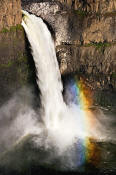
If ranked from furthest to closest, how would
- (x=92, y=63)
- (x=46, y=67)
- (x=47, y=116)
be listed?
A: (x=92, y=63)
(x=46, y=67)
(x=47, y=116)

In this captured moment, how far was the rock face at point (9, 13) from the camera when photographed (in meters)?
22.1

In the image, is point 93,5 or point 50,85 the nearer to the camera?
point 50,85

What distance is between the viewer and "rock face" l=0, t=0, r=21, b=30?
22.1 m

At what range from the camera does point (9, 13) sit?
22703 mm

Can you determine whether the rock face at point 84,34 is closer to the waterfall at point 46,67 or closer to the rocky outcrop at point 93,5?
the rocky outcrop at point 93,5

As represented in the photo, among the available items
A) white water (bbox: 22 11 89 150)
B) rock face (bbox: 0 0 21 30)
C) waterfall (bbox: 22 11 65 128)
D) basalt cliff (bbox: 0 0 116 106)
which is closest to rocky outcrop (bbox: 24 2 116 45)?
basalt cliff (bbox: 0 0 116 106)

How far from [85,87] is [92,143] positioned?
30.8 ft

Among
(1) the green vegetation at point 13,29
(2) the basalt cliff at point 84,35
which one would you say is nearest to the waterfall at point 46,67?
(1) the green vegetation at point 13,29

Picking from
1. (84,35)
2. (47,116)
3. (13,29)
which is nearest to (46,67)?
(47,116)

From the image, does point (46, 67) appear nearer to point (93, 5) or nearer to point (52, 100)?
point (52, 100)

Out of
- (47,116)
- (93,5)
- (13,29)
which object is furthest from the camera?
(93,5)

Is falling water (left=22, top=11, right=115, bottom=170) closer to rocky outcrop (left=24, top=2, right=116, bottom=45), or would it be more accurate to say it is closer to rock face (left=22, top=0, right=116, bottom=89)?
rocky outcrop (left=24, top=2, right=116, bottom=45)

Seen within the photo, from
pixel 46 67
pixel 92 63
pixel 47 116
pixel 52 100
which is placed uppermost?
pixel 46 67

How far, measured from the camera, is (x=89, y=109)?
97.7 ft
